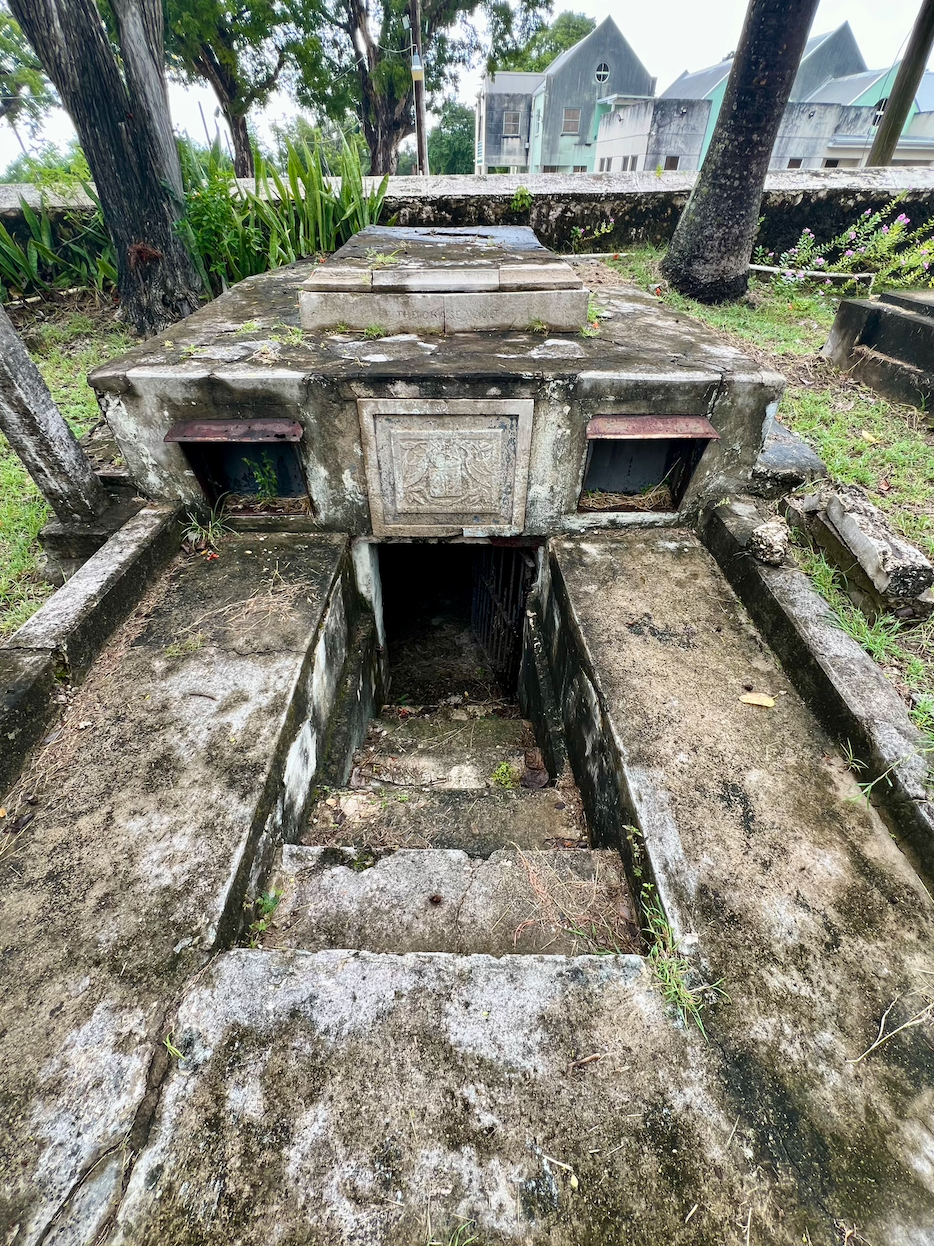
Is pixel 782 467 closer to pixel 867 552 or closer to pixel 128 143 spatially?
pixel 867 552

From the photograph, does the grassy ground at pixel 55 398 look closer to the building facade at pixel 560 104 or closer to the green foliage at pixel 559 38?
the building facade at pixel 560 104

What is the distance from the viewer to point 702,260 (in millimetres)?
5844

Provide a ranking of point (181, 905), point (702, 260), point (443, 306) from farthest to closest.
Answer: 1. point (702, 260)
2. point (443, 306)
3. point (181, 905)

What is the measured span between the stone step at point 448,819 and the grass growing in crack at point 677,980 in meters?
0.73

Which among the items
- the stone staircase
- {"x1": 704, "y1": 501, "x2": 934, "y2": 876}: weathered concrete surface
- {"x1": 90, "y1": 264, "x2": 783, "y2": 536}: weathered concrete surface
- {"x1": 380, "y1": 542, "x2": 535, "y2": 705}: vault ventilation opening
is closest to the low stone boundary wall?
{"x1": 380, "y1": 542, "x2": 535, "y2": 705}: vault ventilation opening

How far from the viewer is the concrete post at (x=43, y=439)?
9.36ft

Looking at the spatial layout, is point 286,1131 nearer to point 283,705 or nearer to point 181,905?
point 181,905

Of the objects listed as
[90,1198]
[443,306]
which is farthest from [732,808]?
[443,306]

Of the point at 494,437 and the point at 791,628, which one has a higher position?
the point at 494,437

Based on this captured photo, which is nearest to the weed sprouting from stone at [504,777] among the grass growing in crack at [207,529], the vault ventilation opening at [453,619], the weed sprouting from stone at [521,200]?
the vault ventilation opening at [453,619]

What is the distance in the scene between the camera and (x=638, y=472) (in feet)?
11.4

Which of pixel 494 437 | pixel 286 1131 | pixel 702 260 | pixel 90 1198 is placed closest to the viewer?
pixel 90 1198

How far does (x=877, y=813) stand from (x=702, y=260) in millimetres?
5712

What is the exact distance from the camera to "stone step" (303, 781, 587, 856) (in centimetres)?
246
